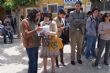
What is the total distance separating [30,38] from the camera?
21.2 ft

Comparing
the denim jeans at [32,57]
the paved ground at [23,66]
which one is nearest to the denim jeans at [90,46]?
the paved ground at [23,66]

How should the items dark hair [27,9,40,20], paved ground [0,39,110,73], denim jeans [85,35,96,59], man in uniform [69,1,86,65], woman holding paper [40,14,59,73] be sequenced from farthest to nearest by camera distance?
denim jeans [85,35,96,59]
man in uniform [69,1,86,65]
paved ground [0,39,110,73]
woman holding paper [40,14,59,73]
dark hair [27,9,40,20]

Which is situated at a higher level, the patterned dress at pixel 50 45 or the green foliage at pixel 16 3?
the green foliage at pixel 16 3

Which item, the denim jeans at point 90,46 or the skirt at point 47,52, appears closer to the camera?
the skirt at point 47,52

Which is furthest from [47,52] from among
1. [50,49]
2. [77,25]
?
[77,25]

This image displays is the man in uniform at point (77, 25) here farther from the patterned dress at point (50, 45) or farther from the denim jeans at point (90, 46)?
the patterned dress at point (50, 45)

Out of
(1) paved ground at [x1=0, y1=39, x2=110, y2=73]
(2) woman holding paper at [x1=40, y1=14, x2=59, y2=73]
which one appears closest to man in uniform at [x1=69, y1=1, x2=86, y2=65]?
(1) paved ground at [x1=0, y1=39, x2=110, y2=73]

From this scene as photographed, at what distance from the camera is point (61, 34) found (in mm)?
8648

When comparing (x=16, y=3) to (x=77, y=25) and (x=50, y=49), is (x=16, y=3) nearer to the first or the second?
(x=77, y=25)

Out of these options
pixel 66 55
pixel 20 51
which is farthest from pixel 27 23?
pixel 20 51

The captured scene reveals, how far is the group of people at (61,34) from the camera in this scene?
6492mm

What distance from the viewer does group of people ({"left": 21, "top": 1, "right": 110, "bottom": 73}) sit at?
6492 millimetres

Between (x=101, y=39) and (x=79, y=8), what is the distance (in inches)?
44.0

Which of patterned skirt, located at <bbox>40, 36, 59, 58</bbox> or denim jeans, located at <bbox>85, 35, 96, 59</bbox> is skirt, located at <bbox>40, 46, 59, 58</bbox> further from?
denim jeans, located at <bbox>85, 35, 96, 59</bbox>
